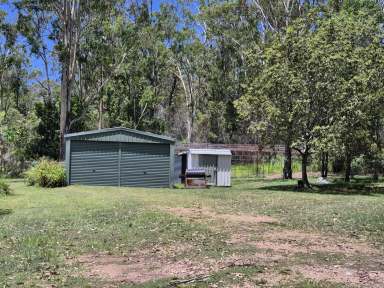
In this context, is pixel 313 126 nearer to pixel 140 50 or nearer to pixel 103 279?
pixel 103 279

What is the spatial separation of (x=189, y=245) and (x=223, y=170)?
18051 millimetres

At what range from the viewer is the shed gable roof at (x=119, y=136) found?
2483 cm

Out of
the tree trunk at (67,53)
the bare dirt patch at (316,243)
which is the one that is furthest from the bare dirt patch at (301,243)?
the tree trunk at (67,53)

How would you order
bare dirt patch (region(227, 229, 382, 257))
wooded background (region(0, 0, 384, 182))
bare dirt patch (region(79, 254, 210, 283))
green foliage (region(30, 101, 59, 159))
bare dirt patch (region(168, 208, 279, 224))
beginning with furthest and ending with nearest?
green foliage (region(30, 101, 59, 159))
wooded background (region(0, 0, 384, 182))
bare dirt patch (region(168, 208, 279, 224))
bare dirt patch (region(227, 229, 382, 257))
bare dirt patch (region(79, 254, 210, 283))

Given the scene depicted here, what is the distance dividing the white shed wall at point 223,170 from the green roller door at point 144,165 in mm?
2926

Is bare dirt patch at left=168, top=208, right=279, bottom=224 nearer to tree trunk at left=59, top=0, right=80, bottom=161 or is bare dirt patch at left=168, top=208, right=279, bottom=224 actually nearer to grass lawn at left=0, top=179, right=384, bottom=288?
grass lawn at left=0, top=179, right=384, bottom=288

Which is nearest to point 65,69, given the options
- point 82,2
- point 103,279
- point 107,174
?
point 82,2

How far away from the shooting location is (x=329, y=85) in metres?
22.1

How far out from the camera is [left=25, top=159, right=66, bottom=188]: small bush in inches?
922

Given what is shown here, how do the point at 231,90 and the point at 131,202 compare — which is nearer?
the point at 131,202

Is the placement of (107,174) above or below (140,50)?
below

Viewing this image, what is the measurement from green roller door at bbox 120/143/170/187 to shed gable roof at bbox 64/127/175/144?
26 cm

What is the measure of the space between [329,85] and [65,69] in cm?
1852

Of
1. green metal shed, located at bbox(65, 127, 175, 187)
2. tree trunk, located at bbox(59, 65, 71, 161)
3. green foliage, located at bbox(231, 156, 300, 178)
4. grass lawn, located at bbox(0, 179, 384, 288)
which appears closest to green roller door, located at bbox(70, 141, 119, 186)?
green metal shed, located at bbox(65, 127, 175, 187)
